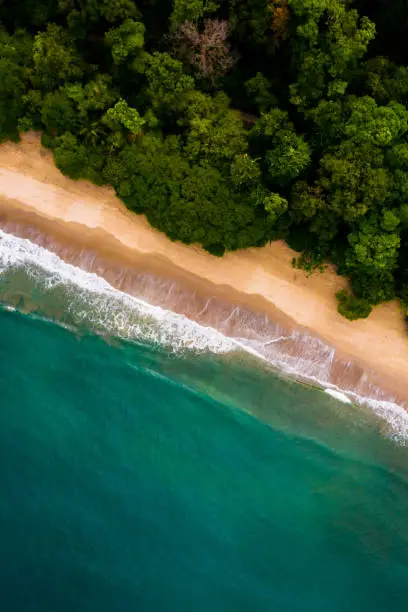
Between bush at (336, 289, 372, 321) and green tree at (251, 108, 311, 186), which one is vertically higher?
green tree at (251, 108, 311, 186)

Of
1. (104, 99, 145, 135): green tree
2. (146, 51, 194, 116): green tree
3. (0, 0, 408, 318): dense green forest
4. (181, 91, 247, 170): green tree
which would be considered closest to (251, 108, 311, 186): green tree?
(0, 0, 408, 318): dense green forest

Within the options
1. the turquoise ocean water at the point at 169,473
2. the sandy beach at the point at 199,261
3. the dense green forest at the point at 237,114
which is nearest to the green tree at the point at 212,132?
the dense green forest at the point at 237,114

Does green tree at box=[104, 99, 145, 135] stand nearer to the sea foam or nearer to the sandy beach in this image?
the sandy beach

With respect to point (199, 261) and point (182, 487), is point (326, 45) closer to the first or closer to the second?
point (199, 261)

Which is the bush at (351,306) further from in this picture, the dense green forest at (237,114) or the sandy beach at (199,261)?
the sandy beach at (199,261)

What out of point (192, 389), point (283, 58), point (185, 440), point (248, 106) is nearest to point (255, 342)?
point (192, 389)
